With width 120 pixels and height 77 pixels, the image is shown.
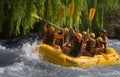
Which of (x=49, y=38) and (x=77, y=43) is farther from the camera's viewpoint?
(x=49, y=38)

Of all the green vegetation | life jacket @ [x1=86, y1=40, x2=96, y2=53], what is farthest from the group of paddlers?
the green vegetation

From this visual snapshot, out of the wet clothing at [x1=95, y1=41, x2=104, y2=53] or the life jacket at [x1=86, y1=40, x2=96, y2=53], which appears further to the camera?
the wet clothing at [x1=95, y1=41, x2=104, y2=53]

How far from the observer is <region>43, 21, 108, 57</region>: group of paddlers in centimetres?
1381

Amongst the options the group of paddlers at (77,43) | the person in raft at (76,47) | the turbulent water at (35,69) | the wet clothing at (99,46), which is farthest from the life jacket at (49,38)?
the wet clothing at (99,46)

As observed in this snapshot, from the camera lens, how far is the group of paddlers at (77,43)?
45.3ft

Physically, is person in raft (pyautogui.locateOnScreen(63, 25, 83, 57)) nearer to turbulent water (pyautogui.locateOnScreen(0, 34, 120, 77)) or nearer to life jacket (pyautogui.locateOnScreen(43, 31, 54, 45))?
turbulent water (pyautogui.locateOnScreen(0, 34, 120, 77))

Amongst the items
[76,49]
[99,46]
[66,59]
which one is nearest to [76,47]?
[76,49]

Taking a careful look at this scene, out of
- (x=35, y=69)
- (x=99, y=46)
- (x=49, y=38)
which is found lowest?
(x=35, y=69)

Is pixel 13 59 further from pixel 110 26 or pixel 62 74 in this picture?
pixel 110 26

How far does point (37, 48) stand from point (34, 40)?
5.26 m

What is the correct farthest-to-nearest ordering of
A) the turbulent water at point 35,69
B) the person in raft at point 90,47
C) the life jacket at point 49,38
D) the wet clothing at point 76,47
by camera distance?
1. the life jacket at point 49,38
2. the person in raft at point 90,47
3. the wet clothing at point 76,47
4. the turbulent water at point 35,69

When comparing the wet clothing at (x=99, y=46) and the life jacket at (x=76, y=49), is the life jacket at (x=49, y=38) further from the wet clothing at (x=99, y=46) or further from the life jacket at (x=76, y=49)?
the wet clothing at (x=99, y=46)

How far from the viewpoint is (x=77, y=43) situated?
1380 cm

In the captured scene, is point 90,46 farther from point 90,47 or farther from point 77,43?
point 77,43
